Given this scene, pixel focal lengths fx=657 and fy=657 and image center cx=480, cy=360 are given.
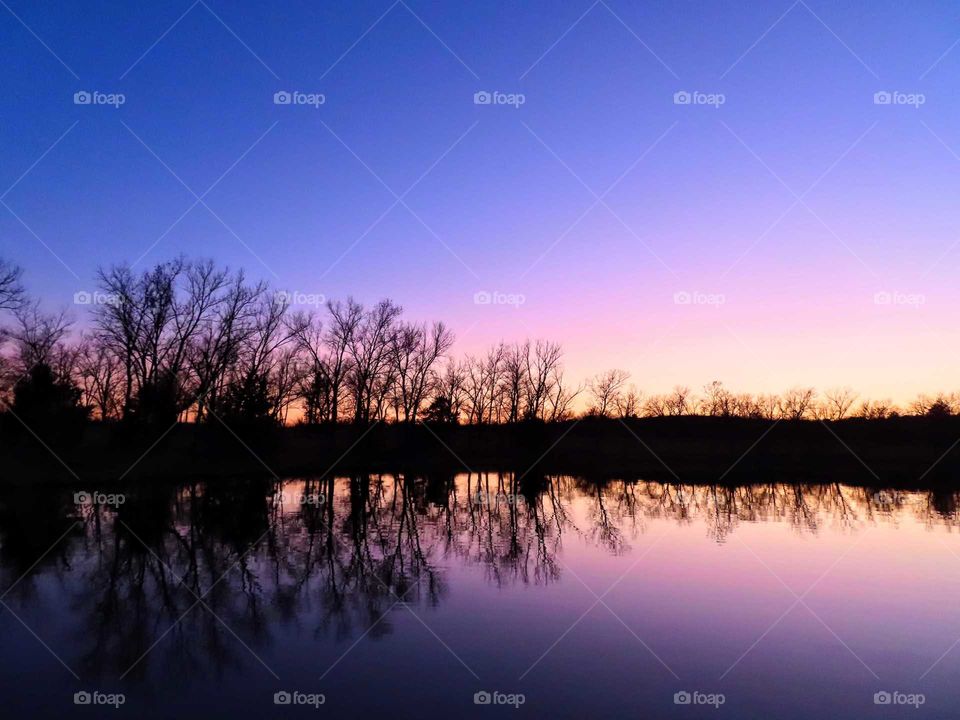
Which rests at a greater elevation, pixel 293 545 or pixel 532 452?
pixel 532 452

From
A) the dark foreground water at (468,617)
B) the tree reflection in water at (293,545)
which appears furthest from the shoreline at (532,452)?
the dark foreground water at (468,617)

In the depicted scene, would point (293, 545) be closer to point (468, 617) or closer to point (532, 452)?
point (468, 617)

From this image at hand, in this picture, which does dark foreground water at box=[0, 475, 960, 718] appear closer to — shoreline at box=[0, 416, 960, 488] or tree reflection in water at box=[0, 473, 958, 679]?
tree reflection in water at box=[0, 473, 958, 679]

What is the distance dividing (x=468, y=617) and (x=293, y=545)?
6.97 m

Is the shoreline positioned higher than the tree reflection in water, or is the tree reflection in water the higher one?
the shoreline

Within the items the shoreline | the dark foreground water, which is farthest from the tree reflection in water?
the shoreline

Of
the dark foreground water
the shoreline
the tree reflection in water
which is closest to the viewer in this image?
the dark foreground water

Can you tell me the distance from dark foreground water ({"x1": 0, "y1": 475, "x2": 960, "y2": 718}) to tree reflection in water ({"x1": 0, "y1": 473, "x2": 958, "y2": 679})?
0.24ft

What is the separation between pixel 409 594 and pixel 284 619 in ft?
7.95

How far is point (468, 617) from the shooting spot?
1046cm

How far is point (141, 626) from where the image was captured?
31.5 feet

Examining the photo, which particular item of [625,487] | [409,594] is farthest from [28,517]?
[625,487]

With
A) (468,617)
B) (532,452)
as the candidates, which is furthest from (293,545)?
(532,452)

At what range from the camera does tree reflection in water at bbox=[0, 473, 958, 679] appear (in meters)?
9.68
